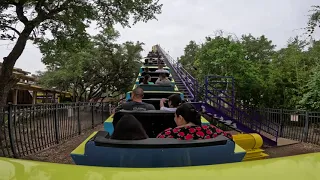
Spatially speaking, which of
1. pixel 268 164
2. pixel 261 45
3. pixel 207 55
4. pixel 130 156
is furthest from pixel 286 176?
pixel 261 45

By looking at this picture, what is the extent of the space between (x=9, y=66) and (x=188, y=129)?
8.03m

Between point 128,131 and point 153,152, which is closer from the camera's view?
point 153,152

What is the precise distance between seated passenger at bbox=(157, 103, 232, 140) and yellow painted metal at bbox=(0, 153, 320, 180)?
4.53 feet

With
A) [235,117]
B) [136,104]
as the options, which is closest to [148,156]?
[136,104]

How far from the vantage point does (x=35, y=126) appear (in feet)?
24.3

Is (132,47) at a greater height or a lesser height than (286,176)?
greater

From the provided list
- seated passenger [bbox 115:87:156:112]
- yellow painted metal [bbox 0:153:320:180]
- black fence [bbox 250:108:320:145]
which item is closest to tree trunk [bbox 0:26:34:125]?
seated passenger [bbox 115:87:156:112]

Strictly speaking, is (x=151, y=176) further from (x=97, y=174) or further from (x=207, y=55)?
(x=207, y=55)

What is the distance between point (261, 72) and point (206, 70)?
17.1 ft

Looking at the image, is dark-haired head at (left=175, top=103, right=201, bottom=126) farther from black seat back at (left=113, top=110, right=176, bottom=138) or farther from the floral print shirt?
black seat back at (left=113, top=110, right=176, bottom=138)

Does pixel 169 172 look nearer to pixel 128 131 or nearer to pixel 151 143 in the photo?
pixel 151 143

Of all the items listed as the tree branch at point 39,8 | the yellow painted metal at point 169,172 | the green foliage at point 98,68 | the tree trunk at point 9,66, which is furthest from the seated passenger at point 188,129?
the green foliage at point 98,68

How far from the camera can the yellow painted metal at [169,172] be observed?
1063 millimetres

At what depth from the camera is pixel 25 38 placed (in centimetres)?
916
